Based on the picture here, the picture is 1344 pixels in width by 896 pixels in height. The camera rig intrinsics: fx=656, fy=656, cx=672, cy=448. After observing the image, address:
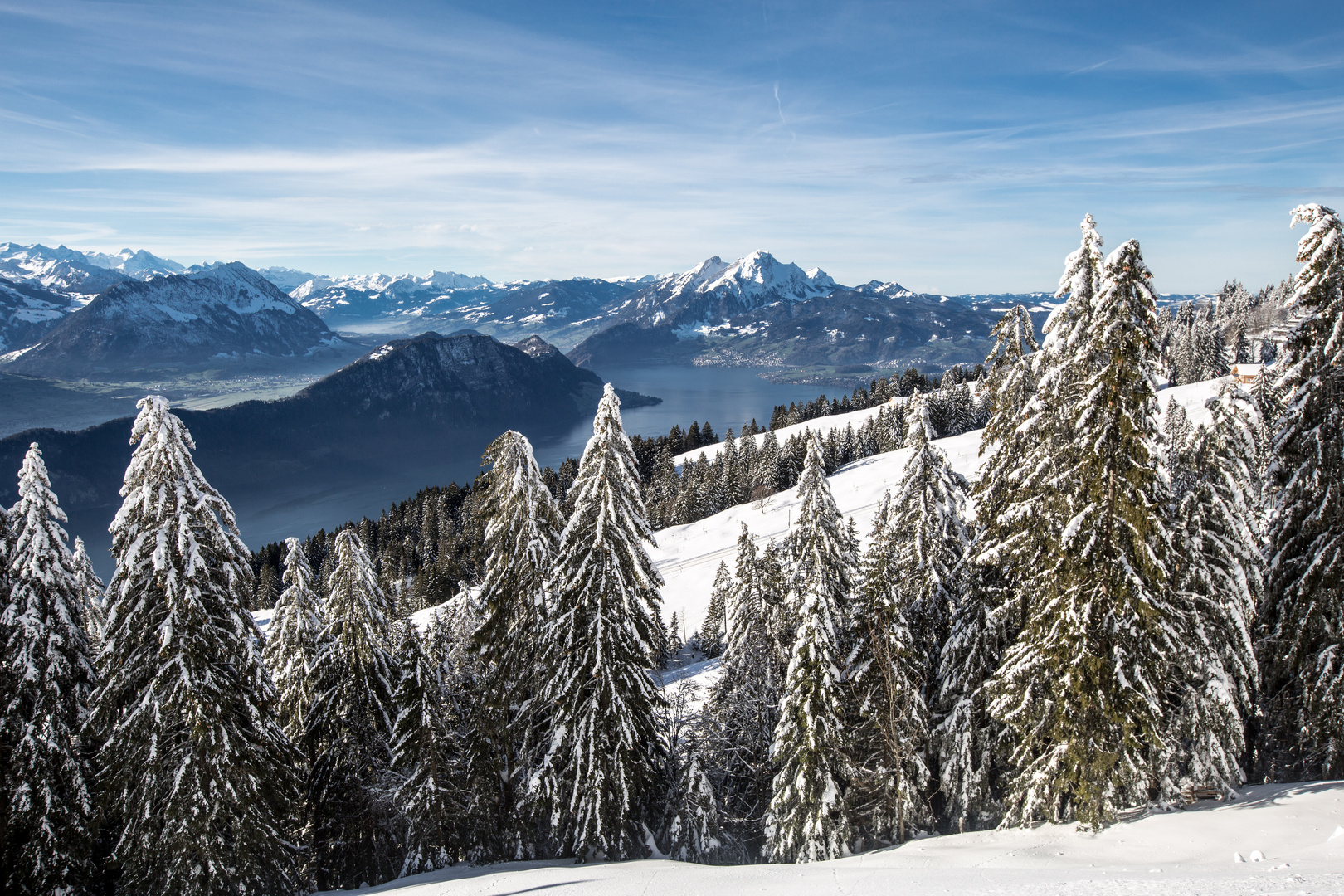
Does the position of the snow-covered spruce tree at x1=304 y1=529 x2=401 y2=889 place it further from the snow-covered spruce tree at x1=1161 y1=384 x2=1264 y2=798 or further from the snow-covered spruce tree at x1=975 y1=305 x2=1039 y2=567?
the snow-covered spruce tree at x1=1161 y1=384 x2=1264 y2=798

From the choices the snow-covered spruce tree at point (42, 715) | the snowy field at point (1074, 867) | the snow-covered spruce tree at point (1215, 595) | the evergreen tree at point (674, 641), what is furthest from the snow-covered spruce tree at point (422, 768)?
the evergreen tree at point (674, 641)

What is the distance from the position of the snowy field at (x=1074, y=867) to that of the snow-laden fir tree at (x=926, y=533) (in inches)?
197

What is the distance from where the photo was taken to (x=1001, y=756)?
17.6 meters

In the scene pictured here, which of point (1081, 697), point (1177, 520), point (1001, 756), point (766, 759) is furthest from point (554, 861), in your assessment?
point (1177, 520)

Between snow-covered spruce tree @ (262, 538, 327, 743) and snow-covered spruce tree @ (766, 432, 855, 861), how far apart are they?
1585cm

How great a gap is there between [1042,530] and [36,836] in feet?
81.7

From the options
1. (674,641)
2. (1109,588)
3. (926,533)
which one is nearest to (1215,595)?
(1109,588)

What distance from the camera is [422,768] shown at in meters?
18.8

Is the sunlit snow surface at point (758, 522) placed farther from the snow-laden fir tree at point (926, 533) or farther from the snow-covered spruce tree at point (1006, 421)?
the snow-covered spruce tree at point (1006, 421)

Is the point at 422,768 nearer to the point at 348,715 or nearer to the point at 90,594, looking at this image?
the point at 348,715

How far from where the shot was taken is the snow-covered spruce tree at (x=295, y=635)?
74.6 ft

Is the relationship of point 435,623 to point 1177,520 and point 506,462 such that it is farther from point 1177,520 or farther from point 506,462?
point 1177,520

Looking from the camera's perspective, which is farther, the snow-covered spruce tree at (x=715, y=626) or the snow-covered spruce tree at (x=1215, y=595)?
the snow-covered spruce tree at (x=715, y=626)

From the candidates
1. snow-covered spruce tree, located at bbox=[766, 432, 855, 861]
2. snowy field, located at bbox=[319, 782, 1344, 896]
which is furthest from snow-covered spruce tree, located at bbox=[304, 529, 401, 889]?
snow-covered spruce tree, located at bbox=[766, 432, 855, 861]
